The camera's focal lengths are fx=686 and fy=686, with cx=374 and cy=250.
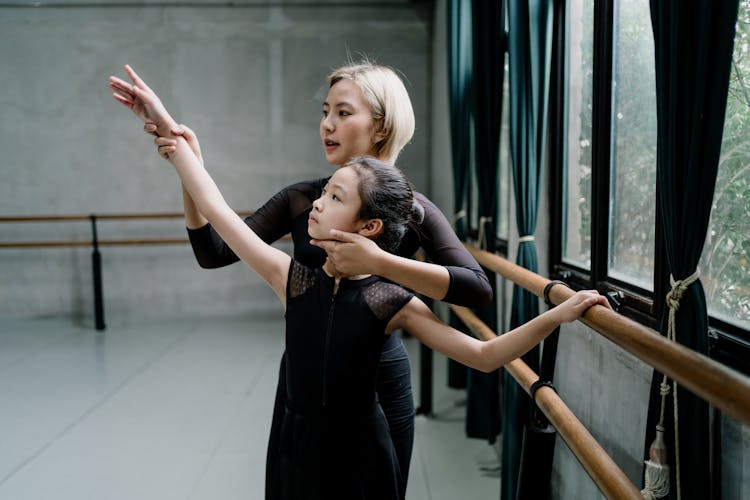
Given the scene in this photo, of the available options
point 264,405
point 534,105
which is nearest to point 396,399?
point 534,105

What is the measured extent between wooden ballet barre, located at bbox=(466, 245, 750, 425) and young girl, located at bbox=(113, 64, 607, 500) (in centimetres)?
6

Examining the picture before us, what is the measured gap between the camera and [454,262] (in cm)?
144

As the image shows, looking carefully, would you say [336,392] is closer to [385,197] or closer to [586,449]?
[385,197]

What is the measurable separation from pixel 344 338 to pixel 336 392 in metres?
0.10

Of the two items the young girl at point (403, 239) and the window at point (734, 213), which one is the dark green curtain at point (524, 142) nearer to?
the window at point (734, 213)

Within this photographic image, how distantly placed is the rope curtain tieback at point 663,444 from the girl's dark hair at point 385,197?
0.54 metres

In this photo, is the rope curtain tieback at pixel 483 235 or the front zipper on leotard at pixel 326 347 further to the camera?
the rope curtain tieback at pixel 483 235

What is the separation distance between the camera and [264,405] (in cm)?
407

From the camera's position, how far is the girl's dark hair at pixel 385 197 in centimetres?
127

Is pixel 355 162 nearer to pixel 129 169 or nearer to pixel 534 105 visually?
pixel 534 105

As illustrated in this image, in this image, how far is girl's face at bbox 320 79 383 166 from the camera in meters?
1.54

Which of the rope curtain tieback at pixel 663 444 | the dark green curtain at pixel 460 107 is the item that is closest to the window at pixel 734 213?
the rope curtain tieback at pixel 663 444

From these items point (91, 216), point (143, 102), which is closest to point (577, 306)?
point (143, 102)

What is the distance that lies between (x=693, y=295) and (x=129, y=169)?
6185 millimetres
